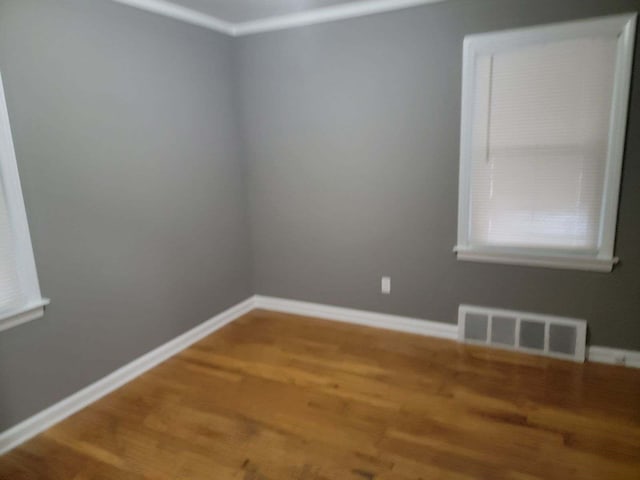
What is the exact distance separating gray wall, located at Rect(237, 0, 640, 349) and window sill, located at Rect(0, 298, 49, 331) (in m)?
1.87

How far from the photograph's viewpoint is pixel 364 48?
9.98 ft

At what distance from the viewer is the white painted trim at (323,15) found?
2883mm

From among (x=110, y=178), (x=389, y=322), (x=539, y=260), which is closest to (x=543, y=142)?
(x=539, y=260)

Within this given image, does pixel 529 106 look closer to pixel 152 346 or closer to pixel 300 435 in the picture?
pixel 300 435

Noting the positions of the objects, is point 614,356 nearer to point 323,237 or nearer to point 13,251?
point 323,237

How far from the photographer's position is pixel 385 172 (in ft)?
10.3

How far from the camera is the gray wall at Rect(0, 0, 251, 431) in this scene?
2160 millimetres

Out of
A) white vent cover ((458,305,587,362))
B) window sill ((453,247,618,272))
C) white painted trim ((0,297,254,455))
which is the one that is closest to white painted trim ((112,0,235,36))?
white painted trim ((0,297,254,455))

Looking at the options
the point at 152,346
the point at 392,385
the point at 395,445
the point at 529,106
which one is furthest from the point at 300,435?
the point at 529,106

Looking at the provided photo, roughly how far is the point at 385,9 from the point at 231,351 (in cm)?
268

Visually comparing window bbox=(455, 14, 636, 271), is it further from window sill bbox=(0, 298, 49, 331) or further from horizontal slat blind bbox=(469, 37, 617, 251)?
window sill bbox=(0, 298, 49, 331)

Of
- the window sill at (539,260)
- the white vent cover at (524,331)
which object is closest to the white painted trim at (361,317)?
the white vent cover at (524,331)

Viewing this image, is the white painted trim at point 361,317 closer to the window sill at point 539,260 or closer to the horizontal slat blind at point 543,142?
the window sill at point 539,260

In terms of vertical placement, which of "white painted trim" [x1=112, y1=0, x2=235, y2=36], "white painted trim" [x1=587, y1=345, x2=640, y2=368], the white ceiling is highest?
the white ceiling
